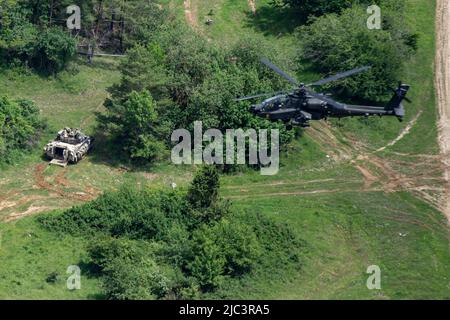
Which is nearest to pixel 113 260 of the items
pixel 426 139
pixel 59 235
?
pixel 59 235

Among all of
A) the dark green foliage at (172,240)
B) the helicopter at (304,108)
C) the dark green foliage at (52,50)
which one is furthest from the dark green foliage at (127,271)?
the dark green foliage at (52,50)

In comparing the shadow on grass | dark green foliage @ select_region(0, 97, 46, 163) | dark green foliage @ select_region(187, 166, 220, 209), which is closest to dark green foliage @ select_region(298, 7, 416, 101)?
the shadow on grass

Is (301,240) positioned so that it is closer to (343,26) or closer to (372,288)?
(372,288)

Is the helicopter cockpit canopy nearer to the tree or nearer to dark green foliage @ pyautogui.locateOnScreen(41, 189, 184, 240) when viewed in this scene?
dark green foliage @ pyautogui.locateOnScreen(41, 189, 184, 240)

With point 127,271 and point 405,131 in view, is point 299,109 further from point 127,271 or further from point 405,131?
point 405,131

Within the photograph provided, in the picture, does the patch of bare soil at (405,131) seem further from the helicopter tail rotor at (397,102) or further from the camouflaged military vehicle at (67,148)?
the camouflaged military vehicle at (67,148)

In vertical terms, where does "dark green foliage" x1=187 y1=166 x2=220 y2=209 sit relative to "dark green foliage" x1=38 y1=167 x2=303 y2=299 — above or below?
above

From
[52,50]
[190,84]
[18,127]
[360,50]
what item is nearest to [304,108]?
[190,84]

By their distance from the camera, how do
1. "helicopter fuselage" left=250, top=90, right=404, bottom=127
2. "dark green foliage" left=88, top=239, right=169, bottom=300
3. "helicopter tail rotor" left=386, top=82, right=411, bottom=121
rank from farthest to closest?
"helicopter tail rotor" left=386, top=82, right=411, bottom=121
"helicopter fuselage" left=250, top=90, right=404, bottom=127
"dark green foliage" left=88, top=239, right=169, bottom=300
